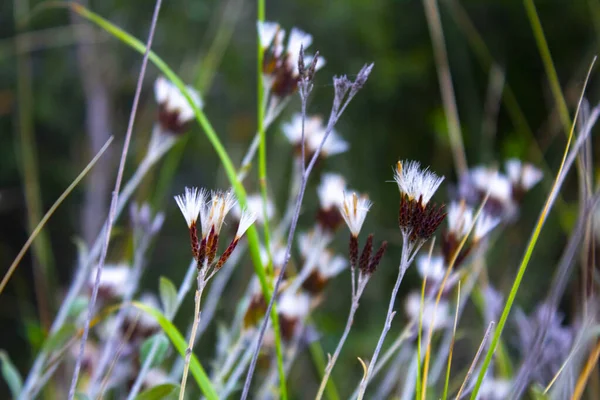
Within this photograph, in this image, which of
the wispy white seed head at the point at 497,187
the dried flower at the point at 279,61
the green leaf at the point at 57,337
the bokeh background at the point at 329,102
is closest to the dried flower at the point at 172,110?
the dried flower at the point at 279,61

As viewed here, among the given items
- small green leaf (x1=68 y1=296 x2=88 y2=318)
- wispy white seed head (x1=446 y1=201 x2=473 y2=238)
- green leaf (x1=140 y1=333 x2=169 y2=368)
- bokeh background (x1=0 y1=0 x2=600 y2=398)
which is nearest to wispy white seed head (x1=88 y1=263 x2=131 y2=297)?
small green leaf (x1=68 y1=296 x2=88 y2=318)

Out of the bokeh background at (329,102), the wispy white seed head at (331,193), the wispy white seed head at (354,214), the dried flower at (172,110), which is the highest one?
the bokeh background at (329,102)

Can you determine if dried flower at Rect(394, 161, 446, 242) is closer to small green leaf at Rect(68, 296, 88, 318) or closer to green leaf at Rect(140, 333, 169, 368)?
green leaf at Rect(140, 333, 169, 368)

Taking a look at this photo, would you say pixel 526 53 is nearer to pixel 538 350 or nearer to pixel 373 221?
pixel 373 221

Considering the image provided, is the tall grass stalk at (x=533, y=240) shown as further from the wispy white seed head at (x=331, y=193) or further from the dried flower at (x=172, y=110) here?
the dried flower at (x=172, y=110)

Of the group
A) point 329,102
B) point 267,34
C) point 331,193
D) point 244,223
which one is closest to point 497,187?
point 331,193

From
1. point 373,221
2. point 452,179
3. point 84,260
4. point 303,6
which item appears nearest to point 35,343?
point 84,260
